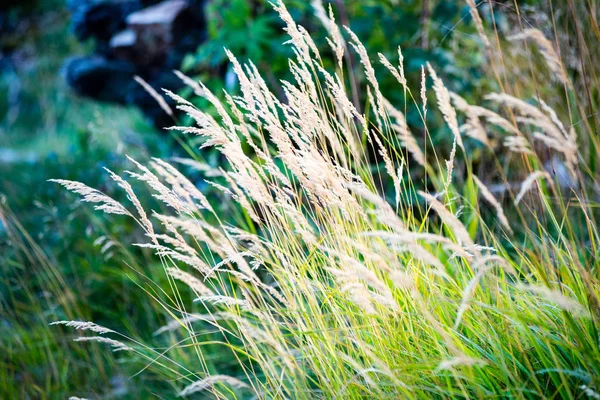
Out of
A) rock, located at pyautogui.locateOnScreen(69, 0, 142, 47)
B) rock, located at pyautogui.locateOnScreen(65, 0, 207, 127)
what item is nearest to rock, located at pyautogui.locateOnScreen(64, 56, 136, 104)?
rock, located at pyautogui.locateOnScreen(65, 0, 207, 127)

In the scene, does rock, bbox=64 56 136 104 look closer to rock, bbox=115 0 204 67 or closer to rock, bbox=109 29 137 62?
rock, bbox=109 29 137 62

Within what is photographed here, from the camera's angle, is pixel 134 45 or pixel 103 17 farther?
pixel 103 17

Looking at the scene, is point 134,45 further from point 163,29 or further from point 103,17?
point 103,17

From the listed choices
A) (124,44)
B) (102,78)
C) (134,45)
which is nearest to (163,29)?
(134,45)

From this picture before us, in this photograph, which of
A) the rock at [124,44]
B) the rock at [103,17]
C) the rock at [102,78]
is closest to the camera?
the rock at [124,44]

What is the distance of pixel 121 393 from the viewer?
8.25 ft

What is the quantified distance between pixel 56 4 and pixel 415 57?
38.7 feet

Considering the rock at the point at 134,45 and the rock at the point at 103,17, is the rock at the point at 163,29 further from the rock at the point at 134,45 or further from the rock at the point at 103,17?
the rock at the point at 103,17

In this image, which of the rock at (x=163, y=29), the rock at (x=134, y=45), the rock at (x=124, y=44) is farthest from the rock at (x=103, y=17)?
the rock at (x=163, y=29)

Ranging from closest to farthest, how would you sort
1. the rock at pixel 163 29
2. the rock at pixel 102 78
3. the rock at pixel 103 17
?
the rock at pixel 163 29, the rock at pixel 102 78, the rock at pixel 103 17

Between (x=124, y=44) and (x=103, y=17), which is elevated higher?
(x=103, y=17)

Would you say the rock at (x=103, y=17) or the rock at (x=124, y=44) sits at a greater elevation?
the rock at (x=103, y=17)

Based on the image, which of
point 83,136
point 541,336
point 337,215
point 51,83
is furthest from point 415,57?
point 51,83

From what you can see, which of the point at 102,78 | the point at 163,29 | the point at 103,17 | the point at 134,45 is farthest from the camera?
the point at 103,17
